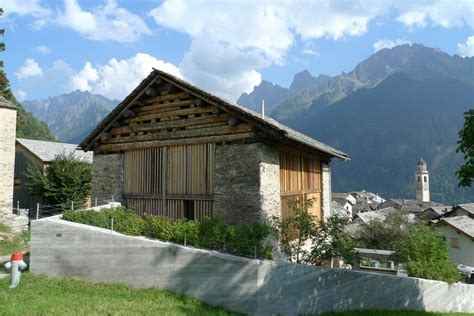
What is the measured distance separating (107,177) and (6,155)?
10001 millimetres

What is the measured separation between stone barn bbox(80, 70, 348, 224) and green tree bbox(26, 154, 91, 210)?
9734 millimetres

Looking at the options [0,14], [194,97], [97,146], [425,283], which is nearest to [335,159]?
[425,283]

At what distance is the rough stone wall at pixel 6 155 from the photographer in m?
23.6

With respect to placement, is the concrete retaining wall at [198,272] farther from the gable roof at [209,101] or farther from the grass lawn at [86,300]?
the gable roof at [209,101]

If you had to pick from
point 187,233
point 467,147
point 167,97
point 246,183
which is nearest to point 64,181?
point 167,97

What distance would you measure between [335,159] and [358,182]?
7228 inches

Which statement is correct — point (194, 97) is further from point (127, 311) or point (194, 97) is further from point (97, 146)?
point (127, 311)

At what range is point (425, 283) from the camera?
52.2 ft

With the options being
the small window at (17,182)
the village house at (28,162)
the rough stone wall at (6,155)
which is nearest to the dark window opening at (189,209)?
the rough stone wall at (6,155)

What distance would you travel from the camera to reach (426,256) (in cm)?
1639

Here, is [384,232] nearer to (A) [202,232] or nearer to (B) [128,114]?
(B) [128,114]

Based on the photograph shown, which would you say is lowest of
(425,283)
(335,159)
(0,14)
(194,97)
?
(425,283)

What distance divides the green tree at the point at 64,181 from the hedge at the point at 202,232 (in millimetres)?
14945

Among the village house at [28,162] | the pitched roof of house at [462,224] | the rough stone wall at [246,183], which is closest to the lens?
the rough stone wall at [246,183]
